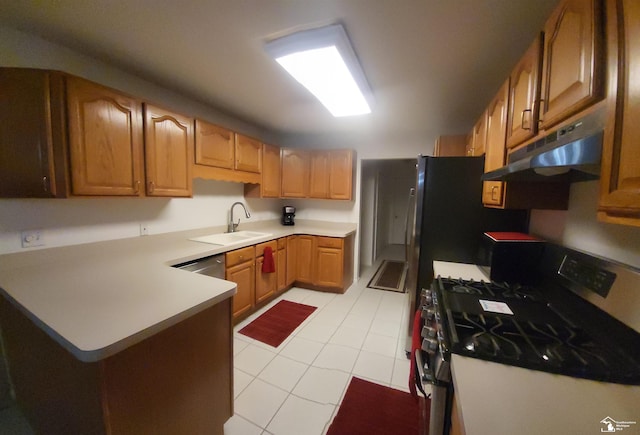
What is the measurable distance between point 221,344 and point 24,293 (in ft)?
3.13

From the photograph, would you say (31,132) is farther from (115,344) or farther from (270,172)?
(270,172)

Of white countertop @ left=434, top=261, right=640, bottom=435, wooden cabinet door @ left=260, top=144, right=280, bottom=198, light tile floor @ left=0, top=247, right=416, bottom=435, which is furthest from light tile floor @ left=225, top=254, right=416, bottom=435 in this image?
wooden cabinet door @ left=260, top=144, right=280, bottom=198

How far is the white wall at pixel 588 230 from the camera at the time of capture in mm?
917

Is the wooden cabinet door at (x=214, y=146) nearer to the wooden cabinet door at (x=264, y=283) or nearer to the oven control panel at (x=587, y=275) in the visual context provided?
the wooden cabinet door at (x=264, y=283)

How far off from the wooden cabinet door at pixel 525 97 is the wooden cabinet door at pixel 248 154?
96.9 inches

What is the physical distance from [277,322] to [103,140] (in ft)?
7.08

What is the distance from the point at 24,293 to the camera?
3.71 feet

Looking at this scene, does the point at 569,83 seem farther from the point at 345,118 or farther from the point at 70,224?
the point at 70,224

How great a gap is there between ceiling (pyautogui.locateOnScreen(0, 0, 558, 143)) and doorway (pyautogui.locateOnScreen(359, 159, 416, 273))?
247 centimetres

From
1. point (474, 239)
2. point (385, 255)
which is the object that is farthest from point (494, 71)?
point (385, 255)

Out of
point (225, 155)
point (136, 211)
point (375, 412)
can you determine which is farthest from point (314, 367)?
point (225, 155)

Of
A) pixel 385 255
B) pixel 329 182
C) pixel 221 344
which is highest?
pixel 329 182

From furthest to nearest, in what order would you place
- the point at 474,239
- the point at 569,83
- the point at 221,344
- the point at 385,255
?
the point at 385,255, the point at 474,239, the point at 221,344, the point at 569,83

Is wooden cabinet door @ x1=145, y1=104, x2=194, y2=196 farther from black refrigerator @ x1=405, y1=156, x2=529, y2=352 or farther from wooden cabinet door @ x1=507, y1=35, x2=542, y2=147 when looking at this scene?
wooden cabinet door @ x1=507, y1=35, x2=542, y2=147
